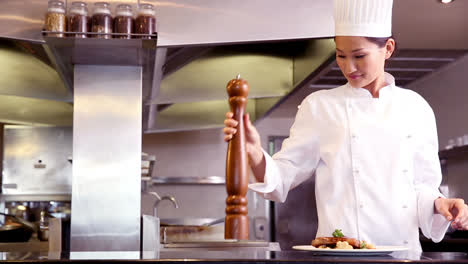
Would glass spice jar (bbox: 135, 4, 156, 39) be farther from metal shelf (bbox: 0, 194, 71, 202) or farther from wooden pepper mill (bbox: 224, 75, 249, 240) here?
metal shelf (bbox: 0, 194, 71, 202)

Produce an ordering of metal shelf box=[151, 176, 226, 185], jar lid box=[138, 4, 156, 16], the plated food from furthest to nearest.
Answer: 1. metal shelf box=[151, 176, 226, 185]
2. jar lid box=[138, 4, 156, 16]
3. the plated food

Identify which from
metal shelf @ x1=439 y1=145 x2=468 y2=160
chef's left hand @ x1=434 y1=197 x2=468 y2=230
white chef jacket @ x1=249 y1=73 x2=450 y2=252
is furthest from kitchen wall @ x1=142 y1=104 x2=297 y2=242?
chef's left hand @ x1=434 y1=197 x2=468 y2=230

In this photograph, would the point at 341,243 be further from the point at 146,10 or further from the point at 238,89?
the point at 146,10

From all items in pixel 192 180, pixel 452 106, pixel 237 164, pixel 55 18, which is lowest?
pixel 237 164

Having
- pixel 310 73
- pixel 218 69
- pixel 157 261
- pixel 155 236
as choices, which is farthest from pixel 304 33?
pixel 157 261

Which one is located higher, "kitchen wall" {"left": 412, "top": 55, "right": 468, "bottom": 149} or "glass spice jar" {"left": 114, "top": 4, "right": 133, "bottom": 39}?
"kitchen wall" {"left": 412, "top": 55, "right": 468, "bottom": 149}

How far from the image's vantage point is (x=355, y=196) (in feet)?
5.83

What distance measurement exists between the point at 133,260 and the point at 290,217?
86.6 inches

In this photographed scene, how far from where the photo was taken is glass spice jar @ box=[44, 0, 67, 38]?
2492mm

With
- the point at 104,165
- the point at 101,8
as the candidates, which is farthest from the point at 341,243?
the point at 104,165

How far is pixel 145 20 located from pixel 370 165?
1.22 metres

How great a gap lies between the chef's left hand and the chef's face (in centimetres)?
39

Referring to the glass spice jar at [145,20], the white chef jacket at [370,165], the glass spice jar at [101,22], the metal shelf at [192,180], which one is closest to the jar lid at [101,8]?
the glass spice jar at [101,22]

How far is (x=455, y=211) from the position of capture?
4.94 feet
